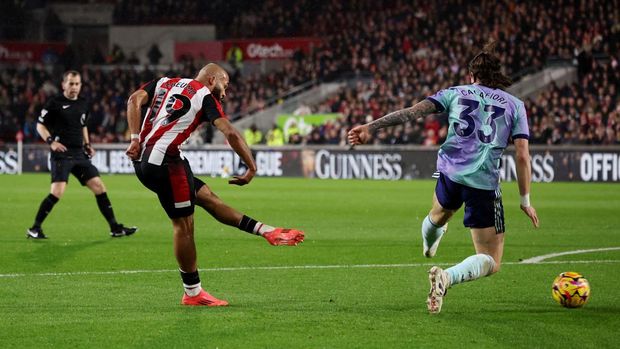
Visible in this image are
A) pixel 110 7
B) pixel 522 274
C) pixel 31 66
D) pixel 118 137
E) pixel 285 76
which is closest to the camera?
pixel 522 274

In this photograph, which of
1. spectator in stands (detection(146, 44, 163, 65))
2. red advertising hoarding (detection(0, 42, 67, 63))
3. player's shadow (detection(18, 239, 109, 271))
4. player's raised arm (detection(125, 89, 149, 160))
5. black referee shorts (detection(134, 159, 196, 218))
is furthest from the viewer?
red advertising hoarding (detection(0, 42, 67, 63))

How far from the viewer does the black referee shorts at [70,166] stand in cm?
1534

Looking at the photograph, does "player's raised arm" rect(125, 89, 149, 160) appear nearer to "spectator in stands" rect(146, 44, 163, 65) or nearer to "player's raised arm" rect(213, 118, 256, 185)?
"player's raised arm" rect(213, 118, 256, 185)

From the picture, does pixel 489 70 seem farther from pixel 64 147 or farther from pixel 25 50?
pixel 25 50

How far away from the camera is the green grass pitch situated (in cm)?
752

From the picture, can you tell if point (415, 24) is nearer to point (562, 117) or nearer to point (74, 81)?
point (562, 117)

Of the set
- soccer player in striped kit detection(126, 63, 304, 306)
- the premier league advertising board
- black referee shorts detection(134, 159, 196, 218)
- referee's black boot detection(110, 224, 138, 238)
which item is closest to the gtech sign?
the premier league advertising board

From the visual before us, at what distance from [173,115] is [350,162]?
87.1 ft

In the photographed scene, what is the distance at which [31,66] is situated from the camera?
171 ft

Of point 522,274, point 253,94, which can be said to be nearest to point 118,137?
point 253,94

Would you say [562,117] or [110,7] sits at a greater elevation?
[110,7]

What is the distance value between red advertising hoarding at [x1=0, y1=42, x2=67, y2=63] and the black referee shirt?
40228 millimetres

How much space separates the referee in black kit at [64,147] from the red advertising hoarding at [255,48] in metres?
34.6

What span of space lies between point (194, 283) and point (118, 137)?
3573 centimetres
